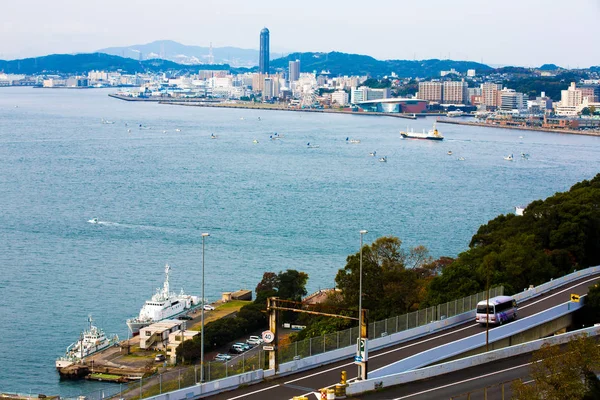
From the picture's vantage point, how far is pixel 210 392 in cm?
516

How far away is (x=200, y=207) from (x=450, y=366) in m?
13.4

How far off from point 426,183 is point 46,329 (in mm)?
14794

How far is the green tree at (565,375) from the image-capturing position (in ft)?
15.5

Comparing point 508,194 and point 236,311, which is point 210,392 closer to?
point 236,311

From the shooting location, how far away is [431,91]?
2697 inches

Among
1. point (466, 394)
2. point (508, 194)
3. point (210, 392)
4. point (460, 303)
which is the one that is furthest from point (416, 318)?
point (508, 194)

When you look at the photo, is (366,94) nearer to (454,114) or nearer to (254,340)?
(454,114)

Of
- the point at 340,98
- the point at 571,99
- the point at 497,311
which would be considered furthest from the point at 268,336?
the point at 340,98

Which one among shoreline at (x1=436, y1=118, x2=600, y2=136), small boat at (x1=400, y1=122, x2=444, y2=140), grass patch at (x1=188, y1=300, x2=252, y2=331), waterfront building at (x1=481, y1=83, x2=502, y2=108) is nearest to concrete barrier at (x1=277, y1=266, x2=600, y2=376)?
grass patch at (x1=188, y1=300, x2=252, y2=331)

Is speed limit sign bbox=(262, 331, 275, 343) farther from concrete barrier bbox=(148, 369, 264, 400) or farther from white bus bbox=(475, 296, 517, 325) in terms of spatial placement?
white bus bbox=(475, 296, 517, 325)

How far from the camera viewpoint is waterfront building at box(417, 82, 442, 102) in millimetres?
68188

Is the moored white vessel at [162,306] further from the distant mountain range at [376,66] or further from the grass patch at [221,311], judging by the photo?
the distant mountain range at [376,66]

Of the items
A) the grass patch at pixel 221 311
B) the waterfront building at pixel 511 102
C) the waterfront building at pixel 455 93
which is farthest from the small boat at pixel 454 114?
the grass patch at pixel 221 311

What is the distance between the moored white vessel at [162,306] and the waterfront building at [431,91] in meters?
58.0
